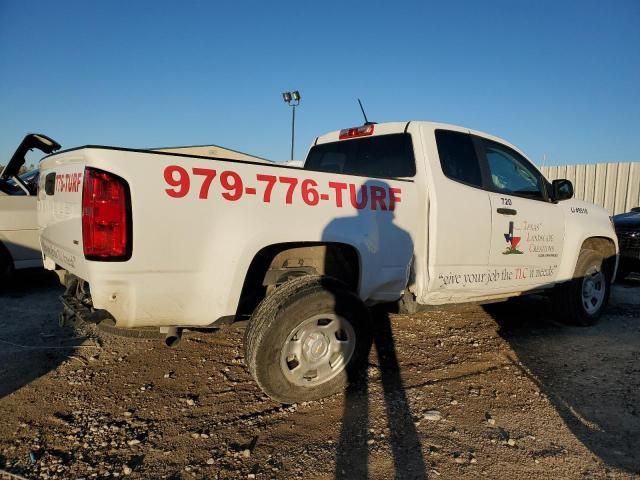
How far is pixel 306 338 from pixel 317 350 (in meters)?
0.14

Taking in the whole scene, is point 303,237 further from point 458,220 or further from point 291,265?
point 458,220

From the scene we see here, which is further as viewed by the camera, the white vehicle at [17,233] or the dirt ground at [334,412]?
the white vehicle at [17,233]

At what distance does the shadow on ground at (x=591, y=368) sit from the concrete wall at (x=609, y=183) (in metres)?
8.25

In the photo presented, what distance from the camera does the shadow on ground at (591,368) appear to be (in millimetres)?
2703

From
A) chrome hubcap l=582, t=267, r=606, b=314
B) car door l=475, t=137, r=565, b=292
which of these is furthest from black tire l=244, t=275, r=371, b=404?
chrome hubcap l=582, t=267, r=606, b=314

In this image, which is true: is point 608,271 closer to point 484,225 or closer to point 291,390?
point 484,225

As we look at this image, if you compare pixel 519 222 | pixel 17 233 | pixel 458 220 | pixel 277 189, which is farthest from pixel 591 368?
Answer: pixel 17 233

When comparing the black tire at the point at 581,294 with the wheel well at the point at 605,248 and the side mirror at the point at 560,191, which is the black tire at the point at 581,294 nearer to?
the wheel well at the point at 605,248

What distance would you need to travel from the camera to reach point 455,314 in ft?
17.8

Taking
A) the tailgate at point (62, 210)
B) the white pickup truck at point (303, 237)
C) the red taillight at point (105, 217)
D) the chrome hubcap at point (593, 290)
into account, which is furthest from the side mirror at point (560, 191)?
the tailgate at point (62, 210)

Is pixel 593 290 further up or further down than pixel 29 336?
further up

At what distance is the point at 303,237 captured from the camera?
9.58ft

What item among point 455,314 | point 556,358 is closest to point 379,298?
point 556,358

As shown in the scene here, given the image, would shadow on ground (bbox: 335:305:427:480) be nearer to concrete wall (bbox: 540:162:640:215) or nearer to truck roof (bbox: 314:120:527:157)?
truck roof (bbox: 314:120:527:157)
